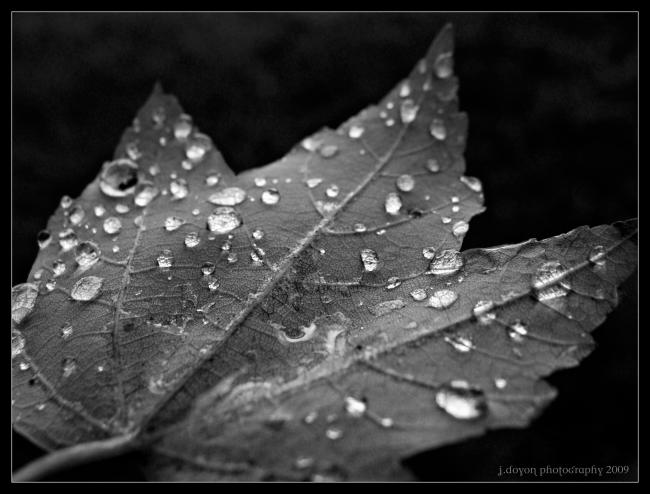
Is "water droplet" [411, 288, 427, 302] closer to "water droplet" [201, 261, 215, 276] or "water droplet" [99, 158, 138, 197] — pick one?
"water droplet" [201, 261, 215, 276]

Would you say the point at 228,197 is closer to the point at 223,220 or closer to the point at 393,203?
the point at 223,220

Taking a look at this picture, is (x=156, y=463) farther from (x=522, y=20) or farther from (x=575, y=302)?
(x=522, y=20)

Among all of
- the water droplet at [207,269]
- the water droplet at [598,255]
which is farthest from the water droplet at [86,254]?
the water droplet at [598,255]

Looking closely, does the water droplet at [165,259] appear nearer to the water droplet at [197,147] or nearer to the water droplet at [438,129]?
the water droplet at [197,147]

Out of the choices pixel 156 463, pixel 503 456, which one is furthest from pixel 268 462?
pixel 503 456

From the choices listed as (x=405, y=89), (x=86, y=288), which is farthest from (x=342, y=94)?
(x=86, y=288)

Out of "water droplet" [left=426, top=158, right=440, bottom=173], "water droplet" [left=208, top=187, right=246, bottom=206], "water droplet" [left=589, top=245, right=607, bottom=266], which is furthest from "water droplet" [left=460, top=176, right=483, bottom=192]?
"water droplet" [left=208, top=187, right=246, bottom=206]
